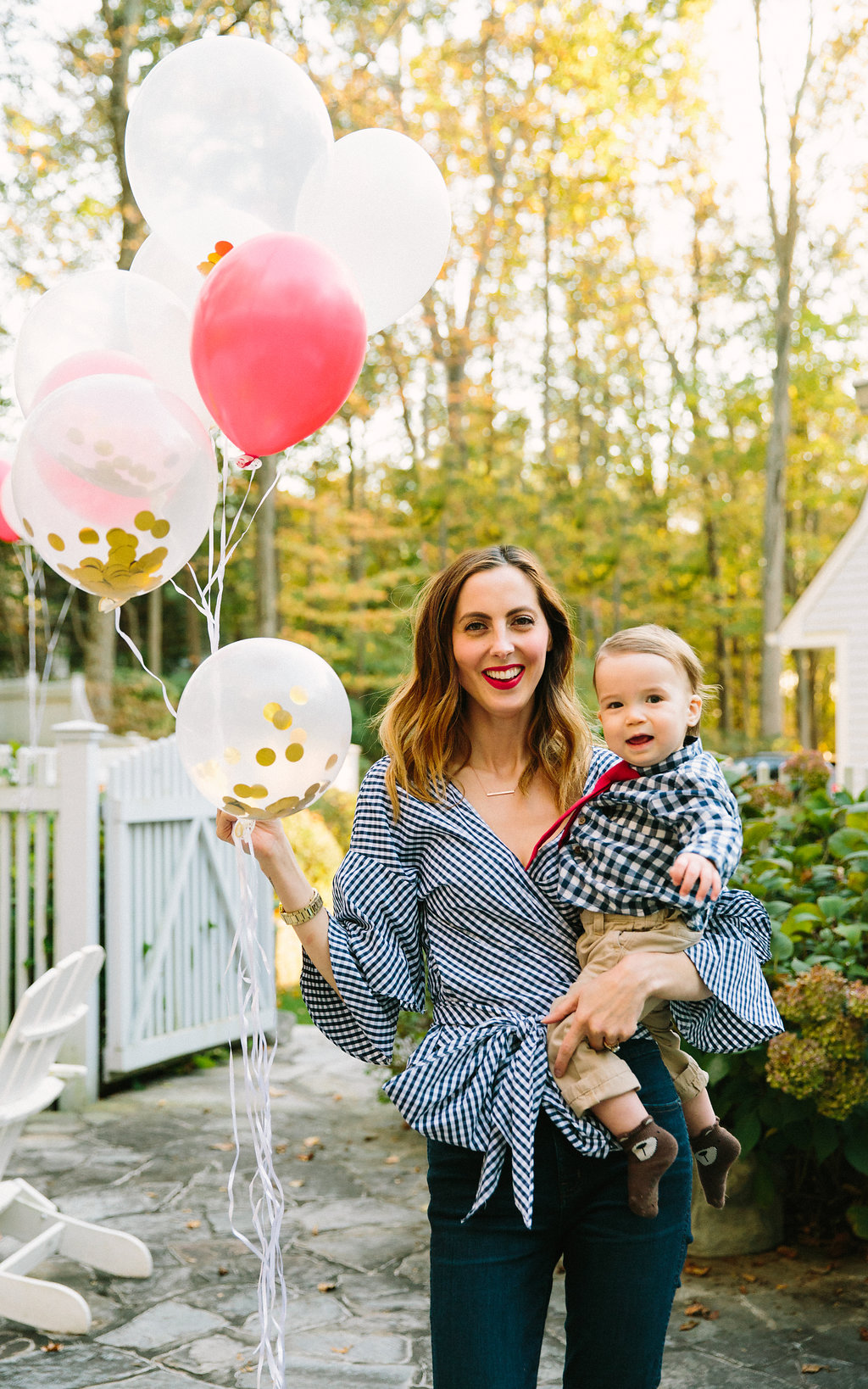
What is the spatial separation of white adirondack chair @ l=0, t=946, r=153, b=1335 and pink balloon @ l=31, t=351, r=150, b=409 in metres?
1.74

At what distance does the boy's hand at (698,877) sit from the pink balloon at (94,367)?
128 cm

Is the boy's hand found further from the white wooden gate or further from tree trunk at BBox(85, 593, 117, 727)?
tree trunk at BBox(85, 593, 117, 727)

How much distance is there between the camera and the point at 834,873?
346 cm

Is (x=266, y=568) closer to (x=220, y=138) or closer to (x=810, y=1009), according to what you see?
(x=810, y=1009)

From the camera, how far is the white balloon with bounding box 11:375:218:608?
1.78 m

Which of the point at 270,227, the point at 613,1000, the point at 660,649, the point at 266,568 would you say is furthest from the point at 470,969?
the point at 266,568

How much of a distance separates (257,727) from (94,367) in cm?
81

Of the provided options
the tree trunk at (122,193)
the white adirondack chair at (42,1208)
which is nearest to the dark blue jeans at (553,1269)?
the white adirondack chair at (42,1208)

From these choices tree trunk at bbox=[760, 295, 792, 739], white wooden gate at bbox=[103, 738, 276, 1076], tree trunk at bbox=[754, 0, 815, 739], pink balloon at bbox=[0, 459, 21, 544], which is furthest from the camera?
tree trunk at bbox=[760, 295, 792, 739]

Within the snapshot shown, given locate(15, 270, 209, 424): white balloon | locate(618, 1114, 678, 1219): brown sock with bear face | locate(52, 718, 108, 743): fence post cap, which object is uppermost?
locate(15, 270, 209, 424): white balloon

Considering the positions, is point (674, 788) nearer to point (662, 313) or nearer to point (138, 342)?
Answer: point (138, 342)

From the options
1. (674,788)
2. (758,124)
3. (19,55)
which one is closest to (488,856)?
(674,788)

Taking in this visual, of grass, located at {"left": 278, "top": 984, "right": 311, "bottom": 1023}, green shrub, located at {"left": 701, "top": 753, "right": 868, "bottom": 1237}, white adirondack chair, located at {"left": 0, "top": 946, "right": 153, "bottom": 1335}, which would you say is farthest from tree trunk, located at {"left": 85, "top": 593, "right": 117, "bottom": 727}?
green shrub, located at {"left": 701, "top": 753, "right": 868, "bottom": 1237}

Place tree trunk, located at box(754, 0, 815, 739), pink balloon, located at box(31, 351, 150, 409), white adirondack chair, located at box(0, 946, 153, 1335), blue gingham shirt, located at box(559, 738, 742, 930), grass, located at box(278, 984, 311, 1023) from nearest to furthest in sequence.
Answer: blue gingham shirt, located at box(559, 738, 742, 930)
pink balloon, located at box(31, 351, 150, 409)
white adirondack chair, located at box(0, 946, 153, 1335)
grass, located at box(278, 984, 311, 1023)
tree trunk, located at box(754, 0, 815, 739)
